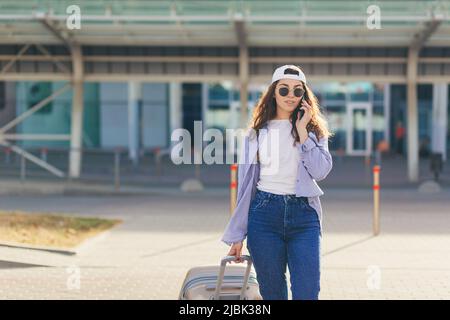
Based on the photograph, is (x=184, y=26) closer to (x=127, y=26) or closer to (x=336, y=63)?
(x=127, y=26)

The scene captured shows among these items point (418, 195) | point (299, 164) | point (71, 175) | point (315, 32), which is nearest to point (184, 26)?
point (315, 32)

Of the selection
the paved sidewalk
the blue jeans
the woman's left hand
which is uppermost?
the woman's left hand

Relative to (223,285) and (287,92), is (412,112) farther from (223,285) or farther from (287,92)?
(223,285)

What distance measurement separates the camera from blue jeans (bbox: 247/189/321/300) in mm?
5453

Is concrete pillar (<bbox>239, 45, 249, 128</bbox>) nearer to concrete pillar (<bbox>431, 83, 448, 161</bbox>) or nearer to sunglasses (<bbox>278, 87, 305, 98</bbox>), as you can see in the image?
concrete pillar (<bbox>431, 83, 448, 161</bbox>)

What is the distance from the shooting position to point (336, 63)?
76.9 feet

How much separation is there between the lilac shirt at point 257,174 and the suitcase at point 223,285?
22 centimetres

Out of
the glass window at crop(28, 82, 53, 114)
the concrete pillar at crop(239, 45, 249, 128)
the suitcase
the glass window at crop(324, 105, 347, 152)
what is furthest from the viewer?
the glass window at crop(324, 105, 347, 152)

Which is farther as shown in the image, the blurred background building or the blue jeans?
the blurred background building

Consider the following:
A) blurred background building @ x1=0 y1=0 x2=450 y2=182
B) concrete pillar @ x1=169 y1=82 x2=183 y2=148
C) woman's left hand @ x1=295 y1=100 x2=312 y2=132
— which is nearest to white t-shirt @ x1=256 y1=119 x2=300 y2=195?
woman's left hand @ x1=295 y1=100 x2=312 y2=132

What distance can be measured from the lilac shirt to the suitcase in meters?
0.22

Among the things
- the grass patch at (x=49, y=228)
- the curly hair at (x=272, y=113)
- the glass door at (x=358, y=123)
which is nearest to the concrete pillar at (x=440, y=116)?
the glass door at (x=358, y=123)

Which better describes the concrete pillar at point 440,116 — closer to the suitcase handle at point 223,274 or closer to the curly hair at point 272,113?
the curly hair at point 272,113

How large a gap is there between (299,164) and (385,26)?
16670 mm
